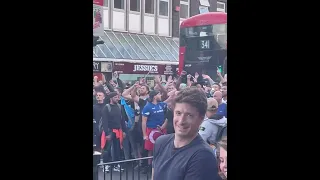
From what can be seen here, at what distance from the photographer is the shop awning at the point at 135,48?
3346 mm

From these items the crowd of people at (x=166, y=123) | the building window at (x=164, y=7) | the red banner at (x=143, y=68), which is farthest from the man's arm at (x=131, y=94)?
the building window at (x=164, y=7)

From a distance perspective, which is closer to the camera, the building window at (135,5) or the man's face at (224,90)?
the man's face at (224,90)

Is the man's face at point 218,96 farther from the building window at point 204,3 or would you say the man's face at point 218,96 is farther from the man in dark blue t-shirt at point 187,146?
the building window at point 204,3

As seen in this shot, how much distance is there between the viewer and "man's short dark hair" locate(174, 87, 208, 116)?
11.0 feet

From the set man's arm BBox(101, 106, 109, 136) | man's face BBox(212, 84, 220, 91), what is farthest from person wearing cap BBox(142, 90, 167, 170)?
man's face BBox(212, 84, 220, 91)

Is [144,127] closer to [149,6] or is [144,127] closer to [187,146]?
[187,146]

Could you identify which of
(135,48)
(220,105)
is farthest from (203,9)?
(220,105)

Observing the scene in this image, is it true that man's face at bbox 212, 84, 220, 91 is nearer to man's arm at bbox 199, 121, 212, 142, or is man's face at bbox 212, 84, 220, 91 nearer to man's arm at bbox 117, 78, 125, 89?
man's arm at bbox 199, 121, 212, 142

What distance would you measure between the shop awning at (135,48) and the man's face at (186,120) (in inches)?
10.5
